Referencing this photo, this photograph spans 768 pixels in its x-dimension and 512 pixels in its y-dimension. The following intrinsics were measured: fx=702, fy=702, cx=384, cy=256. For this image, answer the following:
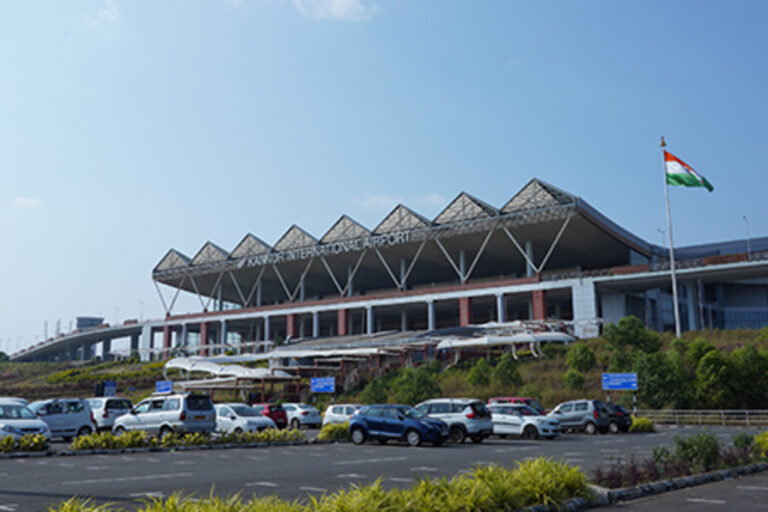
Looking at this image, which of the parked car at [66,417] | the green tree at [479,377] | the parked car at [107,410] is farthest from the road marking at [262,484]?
the green tree at [479,377]

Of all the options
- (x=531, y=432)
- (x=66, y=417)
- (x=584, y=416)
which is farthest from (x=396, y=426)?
(x=66, y=417)

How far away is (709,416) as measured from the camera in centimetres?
3412

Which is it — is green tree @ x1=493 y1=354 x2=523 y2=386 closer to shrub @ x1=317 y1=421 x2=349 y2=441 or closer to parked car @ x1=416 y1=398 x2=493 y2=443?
parked car @ x1=416 y1=398 x2=493 y2=443

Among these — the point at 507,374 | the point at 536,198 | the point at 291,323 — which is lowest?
the point at 507,374

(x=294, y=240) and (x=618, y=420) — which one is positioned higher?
(x=294, y=240)

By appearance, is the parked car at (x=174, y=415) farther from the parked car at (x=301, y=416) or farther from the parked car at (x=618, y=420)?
the parked car at (x=618, y=420)

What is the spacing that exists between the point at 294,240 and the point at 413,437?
59.7 m

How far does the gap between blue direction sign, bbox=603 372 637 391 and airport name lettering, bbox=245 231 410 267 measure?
36.5 meters

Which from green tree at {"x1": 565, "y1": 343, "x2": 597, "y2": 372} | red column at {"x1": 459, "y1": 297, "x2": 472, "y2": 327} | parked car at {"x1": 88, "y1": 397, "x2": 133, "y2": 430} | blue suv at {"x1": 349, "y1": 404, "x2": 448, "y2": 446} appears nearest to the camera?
blue suv at {"x1": 349, "y1": 404, "x2": 448, "y2": 446}

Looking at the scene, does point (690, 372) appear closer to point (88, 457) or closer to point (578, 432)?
point (578, 432)

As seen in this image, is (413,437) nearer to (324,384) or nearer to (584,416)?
(584,416)

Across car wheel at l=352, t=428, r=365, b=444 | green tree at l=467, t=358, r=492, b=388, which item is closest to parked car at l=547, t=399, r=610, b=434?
car wheel at l=352, t=428, r=365, b=444

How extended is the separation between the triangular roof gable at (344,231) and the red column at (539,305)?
19.2 metres

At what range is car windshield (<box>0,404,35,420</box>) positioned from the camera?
71.2ft
